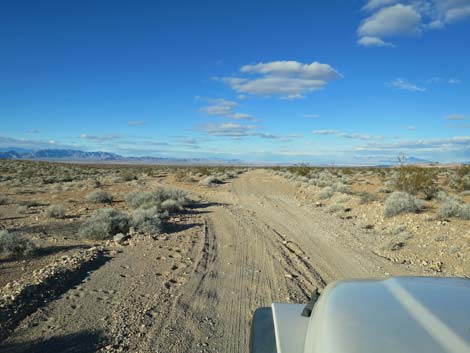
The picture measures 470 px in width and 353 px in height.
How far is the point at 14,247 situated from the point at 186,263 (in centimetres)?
395

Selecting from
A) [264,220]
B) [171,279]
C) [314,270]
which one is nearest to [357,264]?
[314,270]

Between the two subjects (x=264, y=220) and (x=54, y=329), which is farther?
(x=264, y=220)

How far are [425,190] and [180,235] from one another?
13.0m

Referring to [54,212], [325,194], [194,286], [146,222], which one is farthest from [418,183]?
[54,212]

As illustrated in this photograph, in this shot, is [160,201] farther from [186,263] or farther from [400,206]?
[400,206]

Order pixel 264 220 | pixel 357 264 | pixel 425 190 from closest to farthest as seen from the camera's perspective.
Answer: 1. pixel 357 264
2. pixel 264 220
3. pixel 425 190

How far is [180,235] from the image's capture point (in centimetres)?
1051

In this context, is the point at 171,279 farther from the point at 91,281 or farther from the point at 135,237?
the point at 135,237

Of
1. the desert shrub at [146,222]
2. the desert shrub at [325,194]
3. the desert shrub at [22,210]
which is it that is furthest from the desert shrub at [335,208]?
the desert shrub at [22,210]

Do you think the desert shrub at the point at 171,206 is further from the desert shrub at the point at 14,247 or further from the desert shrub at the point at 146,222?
the desert shrub at the point at 14,247

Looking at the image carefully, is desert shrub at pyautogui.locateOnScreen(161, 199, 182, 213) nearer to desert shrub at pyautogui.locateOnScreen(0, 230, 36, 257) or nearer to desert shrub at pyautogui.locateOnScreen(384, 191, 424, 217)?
desert shrub at pyautogui.locateOnScreen(0, 230, 36, 257)

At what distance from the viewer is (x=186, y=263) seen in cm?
785

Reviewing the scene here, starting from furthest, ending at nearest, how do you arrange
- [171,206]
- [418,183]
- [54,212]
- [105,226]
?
1. [418,183]
2. [171,206]
3. [54,212]
4. [105,226]

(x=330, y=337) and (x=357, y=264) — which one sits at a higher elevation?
(x=330, y=337)
